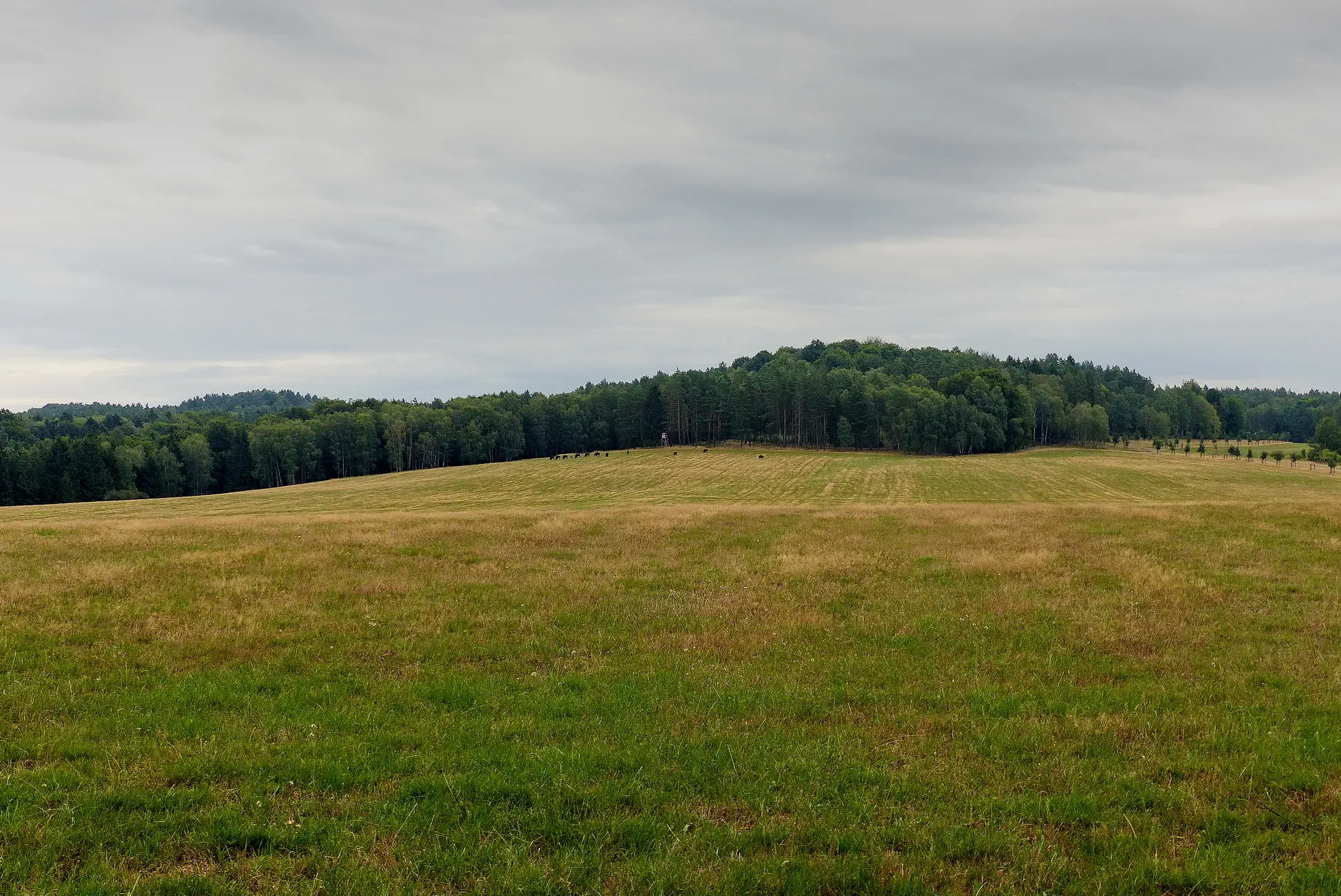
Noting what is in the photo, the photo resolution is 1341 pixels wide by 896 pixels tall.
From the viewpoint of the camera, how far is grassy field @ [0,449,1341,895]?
6.53 meters

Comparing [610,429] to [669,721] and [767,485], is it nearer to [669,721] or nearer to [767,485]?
[767,485]

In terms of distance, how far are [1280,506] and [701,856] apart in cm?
3551

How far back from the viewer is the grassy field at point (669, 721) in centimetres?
653

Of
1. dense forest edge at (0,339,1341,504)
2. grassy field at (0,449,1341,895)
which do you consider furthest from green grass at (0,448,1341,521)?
grassy field at (0,449,1341,895)

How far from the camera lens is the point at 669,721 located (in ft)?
31.8

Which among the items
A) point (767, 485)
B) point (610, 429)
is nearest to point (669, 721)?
point (767, 485)

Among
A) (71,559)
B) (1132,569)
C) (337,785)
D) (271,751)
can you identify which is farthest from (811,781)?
(71,559)

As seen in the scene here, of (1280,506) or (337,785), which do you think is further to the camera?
(1280,506)

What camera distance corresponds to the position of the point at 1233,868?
21.0ft

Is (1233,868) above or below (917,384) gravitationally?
below

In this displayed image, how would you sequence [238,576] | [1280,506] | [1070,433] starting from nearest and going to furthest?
[238,576] → [1280,506] → [1070,433]

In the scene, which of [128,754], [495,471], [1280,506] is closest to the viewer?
[128,754]

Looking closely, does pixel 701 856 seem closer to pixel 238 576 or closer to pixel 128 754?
pixel 128 754

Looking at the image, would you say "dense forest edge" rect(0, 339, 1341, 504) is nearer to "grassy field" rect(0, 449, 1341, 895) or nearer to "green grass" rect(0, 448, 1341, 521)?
"green grass" rect(0, 448, 1341, 521)
